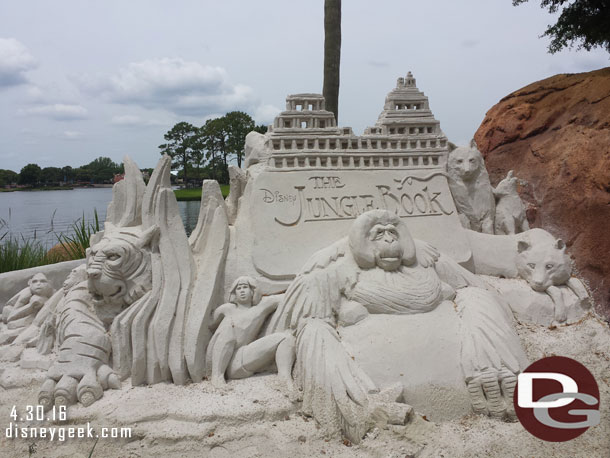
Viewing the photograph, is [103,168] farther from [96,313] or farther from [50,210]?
[96,313]

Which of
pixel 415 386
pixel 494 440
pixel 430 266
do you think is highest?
pixel 430 266

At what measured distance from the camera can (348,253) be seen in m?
3.76

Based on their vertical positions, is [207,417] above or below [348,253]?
below

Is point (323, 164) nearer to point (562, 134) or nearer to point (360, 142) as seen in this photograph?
point (360, 142)

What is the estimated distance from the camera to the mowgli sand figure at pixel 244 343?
3371 millimetres

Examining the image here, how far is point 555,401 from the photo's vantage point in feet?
9.50

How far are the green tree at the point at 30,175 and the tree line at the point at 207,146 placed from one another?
2.12m

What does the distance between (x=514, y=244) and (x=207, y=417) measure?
Answer: 3.18 m

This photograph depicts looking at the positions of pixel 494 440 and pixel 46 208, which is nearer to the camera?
pixel 494 440

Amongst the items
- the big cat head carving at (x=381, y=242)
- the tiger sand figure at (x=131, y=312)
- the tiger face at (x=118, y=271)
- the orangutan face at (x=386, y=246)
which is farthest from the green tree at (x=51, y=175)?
the orangutan face at (x=386, y=246)

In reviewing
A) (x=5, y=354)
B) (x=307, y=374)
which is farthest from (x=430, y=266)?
(x=5, y=354)

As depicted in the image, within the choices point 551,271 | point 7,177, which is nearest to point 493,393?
point 551,271

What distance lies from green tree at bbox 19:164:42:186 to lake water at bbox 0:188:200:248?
0.24m

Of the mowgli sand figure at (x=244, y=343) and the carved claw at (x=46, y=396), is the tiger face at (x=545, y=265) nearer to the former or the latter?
the mowgli sand figure at (x=244, y=343)
